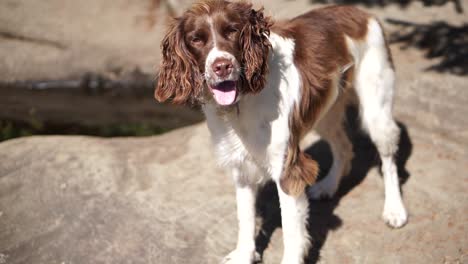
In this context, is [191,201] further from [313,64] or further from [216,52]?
[216,52]

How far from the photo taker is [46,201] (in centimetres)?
477

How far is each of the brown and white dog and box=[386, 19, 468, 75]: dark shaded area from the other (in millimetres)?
2655

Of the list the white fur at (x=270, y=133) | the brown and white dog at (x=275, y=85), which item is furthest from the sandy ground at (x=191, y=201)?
the white fur at (x=270, y=133)

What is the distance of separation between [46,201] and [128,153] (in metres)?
1.04

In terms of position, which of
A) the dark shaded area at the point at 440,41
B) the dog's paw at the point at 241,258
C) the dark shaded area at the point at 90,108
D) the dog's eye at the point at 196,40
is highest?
the dog's eye at the point at 196,40

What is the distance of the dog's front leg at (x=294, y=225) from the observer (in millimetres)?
3785

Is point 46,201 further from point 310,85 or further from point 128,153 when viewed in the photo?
point 310,85

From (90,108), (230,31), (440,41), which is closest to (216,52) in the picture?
(230,31)

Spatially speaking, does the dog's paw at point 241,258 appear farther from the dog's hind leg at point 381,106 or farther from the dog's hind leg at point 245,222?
the dog's hind leg at point 381,106

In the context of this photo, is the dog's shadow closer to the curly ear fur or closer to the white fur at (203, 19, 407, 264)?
the white fur at (203, 19, 407, 264)

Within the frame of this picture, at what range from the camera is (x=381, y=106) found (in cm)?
467

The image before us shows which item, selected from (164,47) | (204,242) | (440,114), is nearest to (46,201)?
(204,242)

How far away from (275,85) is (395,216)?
5.47 feet

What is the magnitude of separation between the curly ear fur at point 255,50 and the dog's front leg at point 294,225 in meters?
0.79
